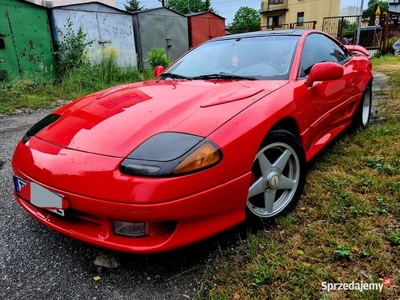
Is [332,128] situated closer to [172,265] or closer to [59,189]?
[172,265]

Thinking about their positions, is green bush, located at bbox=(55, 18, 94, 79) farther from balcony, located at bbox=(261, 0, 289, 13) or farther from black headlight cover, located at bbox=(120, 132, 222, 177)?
balcony, located at bbox=(261, 0, 289, 13)

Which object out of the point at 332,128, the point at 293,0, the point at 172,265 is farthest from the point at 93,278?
the point at 293,0

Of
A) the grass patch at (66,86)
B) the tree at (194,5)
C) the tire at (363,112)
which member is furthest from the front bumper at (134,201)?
the tree at (194,5)

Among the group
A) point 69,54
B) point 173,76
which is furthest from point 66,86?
point 173,76

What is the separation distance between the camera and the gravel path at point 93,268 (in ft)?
4.56

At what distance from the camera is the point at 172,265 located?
60.8 inches

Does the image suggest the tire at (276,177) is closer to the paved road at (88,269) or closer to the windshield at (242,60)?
the paved road at (88,269)

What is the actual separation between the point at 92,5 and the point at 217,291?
838 centimetres

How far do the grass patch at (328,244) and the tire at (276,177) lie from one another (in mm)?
99

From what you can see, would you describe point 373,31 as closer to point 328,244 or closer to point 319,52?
point 319,52

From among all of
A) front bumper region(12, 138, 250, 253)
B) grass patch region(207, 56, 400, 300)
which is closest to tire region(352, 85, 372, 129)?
grass patch region(207, 56, 400, 300)

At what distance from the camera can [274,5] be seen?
36.2m

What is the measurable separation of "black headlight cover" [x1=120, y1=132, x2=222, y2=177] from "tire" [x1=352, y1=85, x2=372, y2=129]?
96.1 inches
